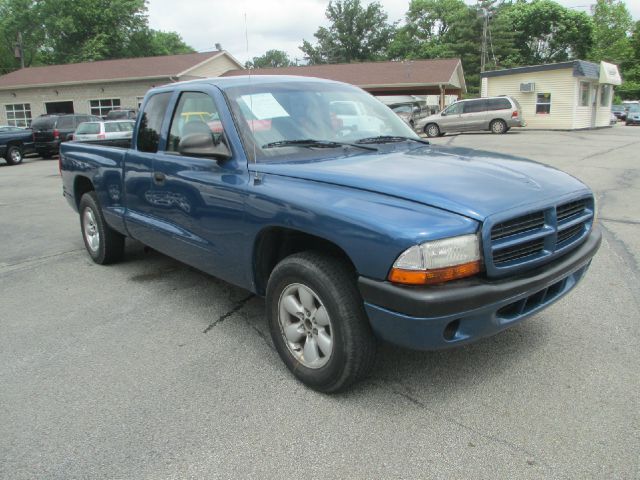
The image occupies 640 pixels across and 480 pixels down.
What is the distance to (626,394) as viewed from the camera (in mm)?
2973

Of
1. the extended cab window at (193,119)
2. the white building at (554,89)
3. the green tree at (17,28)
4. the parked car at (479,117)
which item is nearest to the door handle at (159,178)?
the extended cab window at (193,119)

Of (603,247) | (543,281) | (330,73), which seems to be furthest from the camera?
(330,73)

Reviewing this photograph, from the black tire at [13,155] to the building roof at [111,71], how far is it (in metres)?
14.0

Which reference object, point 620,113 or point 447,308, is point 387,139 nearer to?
point 447,308

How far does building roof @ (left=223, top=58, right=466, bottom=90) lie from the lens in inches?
1238

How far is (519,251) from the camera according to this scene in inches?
109

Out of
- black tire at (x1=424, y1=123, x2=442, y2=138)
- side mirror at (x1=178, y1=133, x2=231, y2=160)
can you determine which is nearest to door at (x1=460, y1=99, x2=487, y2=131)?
black tire at (x1=424, y1=123, x2=442, y2=138)

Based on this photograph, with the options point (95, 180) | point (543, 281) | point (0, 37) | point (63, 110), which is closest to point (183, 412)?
point (543, 281)

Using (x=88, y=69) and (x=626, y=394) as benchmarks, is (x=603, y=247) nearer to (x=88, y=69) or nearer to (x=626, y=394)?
(x=626, y=394)

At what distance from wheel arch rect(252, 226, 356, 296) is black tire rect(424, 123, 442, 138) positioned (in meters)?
22.9

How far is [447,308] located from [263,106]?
6.56 ft

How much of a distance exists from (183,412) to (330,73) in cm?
3291

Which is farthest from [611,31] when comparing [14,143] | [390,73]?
[14,143]

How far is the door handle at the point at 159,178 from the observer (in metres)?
4.17
